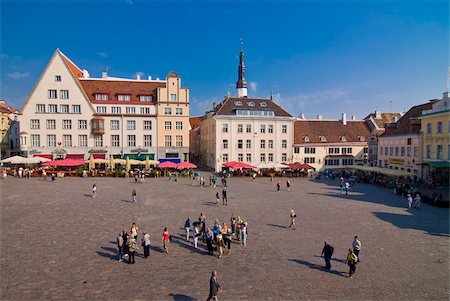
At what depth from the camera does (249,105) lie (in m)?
54.0

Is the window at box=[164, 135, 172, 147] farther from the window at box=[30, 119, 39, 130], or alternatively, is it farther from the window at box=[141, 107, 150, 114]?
the window at box=[30, 119, 39, 130]

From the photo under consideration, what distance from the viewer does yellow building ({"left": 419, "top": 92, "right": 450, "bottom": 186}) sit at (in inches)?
1450

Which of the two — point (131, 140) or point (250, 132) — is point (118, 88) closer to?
point (131, 140)

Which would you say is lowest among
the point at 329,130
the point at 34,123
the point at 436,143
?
the point at 436,143

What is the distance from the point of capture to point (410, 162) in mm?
43594

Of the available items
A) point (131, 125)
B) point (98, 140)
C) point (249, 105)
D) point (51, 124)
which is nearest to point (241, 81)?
point (249, 105)

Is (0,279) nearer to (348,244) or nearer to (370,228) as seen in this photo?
(348,244)

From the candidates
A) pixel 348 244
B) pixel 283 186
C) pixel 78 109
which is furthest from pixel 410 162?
pixel 78 109

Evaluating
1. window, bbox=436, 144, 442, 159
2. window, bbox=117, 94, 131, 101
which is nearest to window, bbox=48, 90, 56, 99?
window, bbox=117, 94, 131, 101

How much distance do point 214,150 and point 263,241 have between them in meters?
37.0

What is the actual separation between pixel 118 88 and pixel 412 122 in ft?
159

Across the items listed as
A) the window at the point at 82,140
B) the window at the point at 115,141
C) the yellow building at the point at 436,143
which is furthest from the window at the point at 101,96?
the yellow building at the point at 436,143

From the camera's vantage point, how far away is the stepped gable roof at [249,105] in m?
52.6

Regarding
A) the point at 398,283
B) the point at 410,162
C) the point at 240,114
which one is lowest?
the point at 398,283
